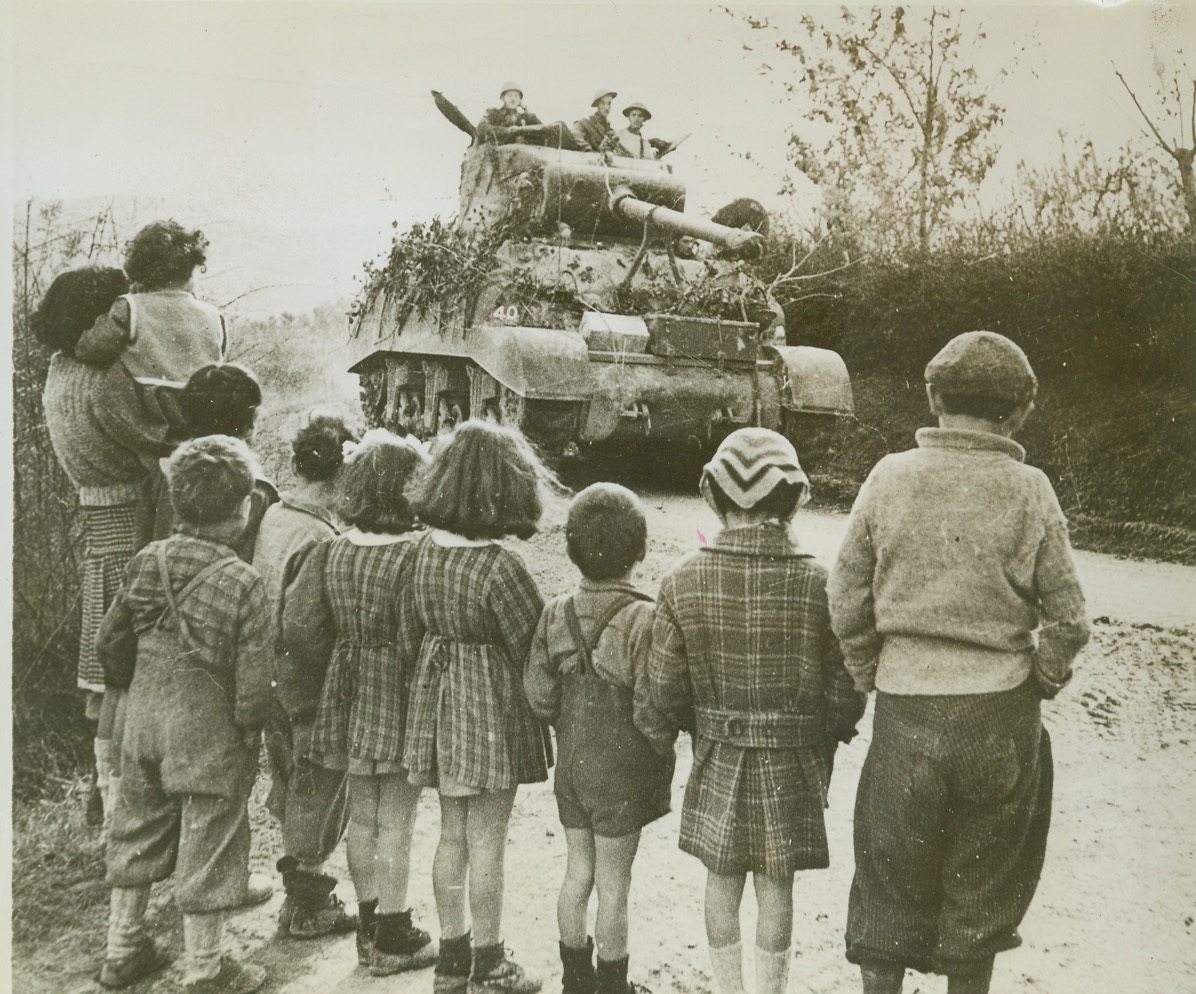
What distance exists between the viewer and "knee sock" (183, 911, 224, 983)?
291cm

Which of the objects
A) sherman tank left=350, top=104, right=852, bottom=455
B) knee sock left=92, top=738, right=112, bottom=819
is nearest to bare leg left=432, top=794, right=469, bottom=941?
knee sock left=92, top=738, right=112, bottom=819

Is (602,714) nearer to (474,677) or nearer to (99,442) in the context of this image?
(474,677)

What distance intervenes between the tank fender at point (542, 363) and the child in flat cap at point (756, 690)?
9.41ft

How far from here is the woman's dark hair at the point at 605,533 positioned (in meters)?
2.65

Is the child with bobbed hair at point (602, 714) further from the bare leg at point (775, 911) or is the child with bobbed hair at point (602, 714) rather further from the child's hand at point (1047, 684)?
the child's hand at point (1047, 684)

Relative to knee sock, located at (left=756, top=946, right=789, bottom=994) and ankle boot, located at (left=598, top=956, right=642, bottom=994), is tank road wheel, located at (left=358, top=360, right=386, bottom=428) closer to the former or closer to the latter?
ankle boot, located at (left=598, top=956, right=642, bottom=994)

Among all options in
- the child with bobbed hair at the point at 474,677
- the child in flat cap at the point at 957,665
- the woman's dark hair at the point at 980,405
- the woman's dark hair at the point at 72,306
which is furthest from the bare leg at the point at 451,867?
the woman's dark hair at the point at 72,306

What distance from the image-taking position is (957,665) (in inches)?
97.8

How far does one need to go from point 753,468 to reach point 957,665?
2.19 feet

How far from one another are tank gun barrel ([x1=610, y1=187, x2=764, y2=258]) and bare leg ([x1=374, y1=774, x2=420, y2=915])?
9.63 feet

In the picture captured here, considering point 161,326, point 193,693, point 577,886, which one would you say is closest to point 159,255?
point 161,326

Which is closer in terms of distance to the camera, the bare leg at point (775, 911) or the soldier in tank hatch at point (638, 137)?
the bare leg at point (775, 911)

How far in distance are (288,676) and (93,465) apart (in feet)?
3.63

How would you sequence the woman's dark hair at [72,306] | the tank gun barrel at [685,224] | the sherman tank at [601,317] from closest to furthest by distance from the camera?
the woman's dark hair at [72,306], the tank gun barrel at [685,224], the sherman tank at [601,317]
